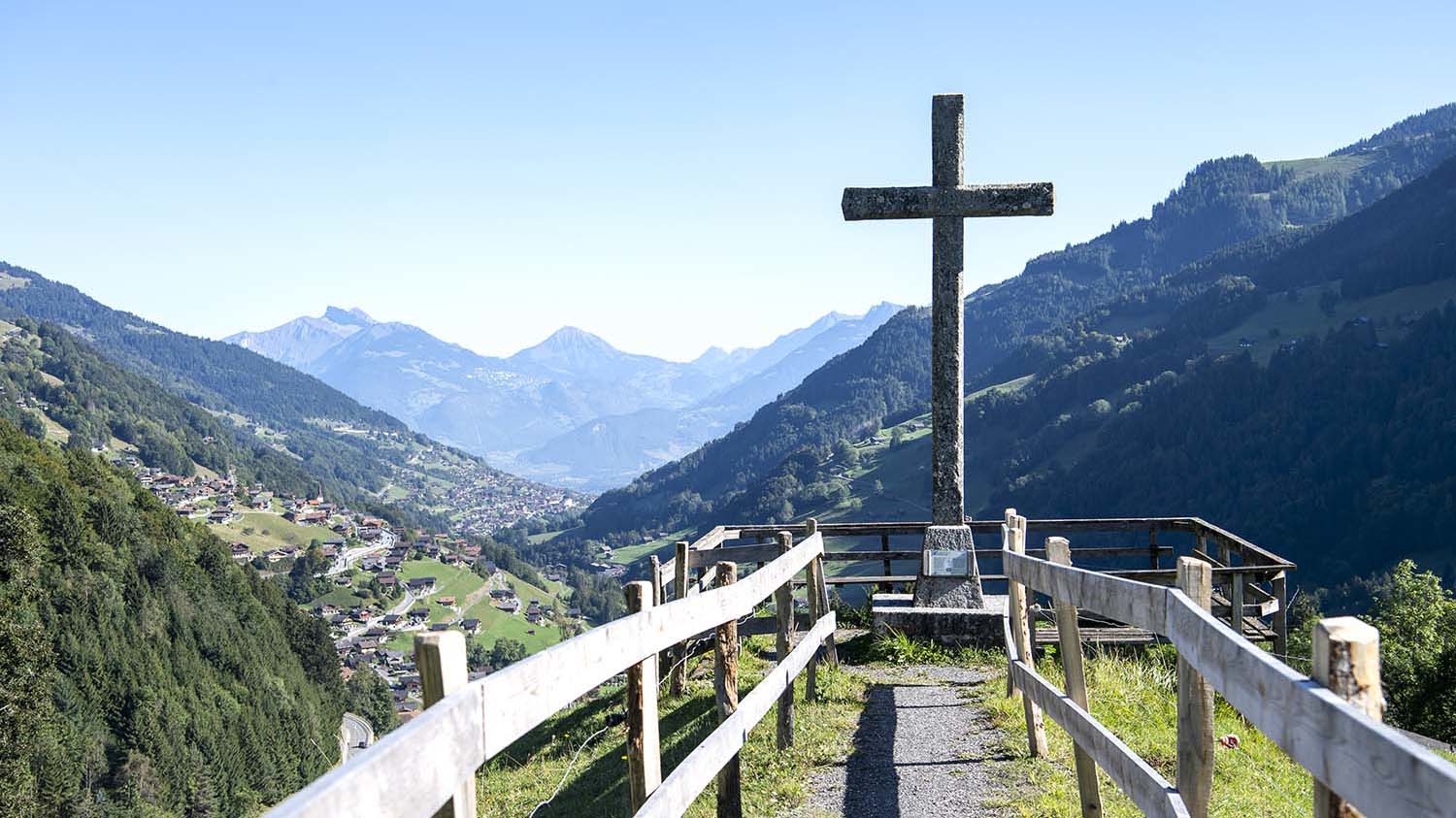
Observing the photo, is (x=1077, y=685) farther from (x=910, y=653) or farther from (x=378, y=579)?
(x=378, y=579)

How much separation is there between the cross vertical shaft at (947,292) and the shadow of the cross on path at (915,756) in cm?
245

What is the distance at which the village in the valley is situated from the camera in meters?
135

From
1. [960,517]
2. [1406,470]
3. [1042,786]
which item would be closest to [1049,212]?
[960,517]

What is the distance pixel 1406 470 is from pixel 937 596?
14344 centimetres

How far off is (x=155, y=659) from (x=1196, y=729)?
98.7 m

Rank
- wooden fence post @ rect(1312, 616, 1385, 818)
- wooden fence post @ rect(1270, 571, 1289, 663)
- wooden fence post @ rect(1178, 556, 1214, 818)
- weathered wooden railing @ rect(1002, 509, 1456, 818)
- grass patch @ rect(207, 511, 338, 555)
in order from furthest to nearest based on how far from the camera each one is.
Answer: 1. grass patch @ rect(207, 511, 338, 555)
2. wooden fence post @ rect(1270, 571, 1289, 663)
3. wooden fence post @ rect(1178, 556, 1214, 818)
4. wooden fence post @ rect(1312, 616, 1385, 818)
5. weathered wooden railing @ rect(1002, 509, 1456, 818)

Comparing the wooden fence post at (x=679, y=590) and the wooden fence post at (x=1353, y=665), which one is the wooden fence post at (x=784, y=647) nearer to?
the wooden fence post at (x=679, y=590)

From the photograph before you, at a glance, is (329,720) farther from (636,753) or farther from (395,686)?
(636,753)

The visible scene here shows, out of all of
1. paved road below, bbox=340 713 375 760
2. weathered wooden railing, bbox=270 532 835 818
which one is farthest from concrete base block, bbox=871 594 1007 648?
weathered wooden railing, bbox=270 532 835 818

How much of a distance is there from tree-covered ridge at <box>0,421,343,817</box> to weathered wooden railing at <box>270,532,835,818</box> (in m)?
68.7

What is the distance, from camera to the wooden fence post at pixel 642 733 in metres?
3.88

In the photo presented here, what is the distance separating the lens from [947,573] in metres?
11.6

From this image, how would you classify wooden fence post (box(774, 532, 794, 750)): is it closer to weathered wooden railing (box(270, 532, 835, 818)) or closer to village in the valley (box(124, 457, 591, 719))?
weathered wooden railing (box(270, 532, 835, 818))

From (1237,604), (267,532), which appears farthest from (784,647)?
(267,532)
